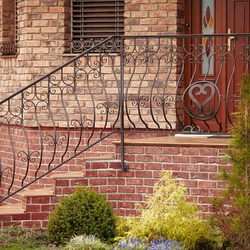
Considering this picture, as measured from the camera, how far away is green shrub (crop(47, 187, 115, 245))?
8852 millimetres

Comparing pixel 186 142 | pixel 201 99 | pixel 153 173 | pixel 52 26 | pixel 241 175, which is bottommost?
pixel 153 173

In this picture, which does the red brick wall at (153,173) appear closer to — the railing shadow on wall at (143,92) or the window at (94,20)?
the railing shadow on wall at (143,92)

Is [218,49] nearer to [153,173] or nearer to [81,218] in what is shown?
[153,173]

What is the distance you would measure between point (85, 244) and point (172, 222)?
2.98 ft

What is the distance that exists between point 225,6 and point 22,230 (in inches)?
163

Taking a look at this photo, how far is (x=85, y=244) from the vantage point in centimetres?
830

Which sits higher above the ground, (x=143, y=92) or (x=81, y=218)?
(x=143, y=92)

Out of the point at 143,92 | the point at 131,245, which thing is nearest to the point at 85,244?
the point at 131,245

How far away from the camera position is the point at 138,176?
31.3 feet

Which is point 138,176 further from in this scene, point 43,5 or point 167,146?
point 43,5

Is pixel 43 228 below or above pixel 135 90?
below

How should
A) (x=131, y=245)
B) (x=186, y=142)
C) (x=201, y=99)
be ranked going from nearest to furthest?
(x=131, y=245) < (x=186, y=142) < (x=201, y=99)

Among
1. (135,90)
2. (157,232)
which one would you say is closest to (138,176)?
(157,232)

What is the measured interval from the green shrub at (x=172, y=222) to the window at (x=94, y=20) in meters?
3.47
